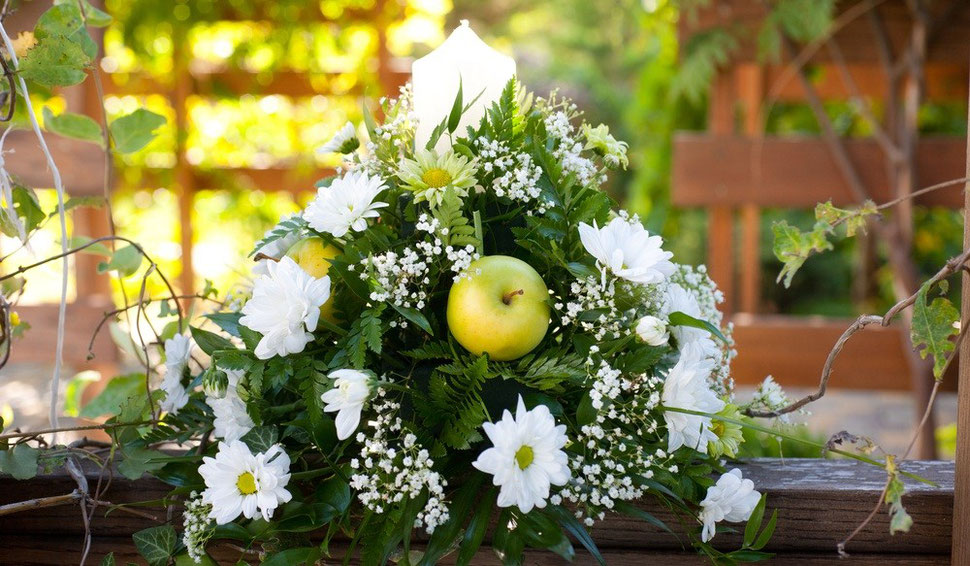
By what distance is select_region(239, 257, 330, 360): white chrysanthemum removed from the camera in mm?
687

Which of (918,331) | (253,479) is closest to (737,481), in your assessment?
(918,331)

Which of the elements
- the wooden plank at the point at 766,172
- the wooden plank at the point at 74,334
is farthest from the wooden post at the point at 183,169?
the wooden plank at the point at 766,172

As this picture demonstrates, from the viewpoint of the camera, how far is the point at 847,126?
4887mm

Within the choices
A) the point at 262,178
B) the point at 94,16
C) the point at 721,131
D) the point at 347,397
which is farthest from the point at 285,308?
the point at 262,178

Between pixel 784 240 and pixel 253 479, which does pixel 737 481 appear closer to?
pixel 784 240

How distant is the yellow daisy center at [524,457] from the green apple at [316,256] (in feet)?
0.81

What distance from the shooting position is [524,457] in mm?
636

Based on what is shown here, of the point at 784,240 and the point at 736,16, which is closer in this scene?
the point at 784,240

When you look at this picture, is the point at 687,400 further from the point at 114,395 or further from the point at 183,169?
the point at 183,169

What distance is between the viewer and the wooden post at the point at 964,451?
71 cm

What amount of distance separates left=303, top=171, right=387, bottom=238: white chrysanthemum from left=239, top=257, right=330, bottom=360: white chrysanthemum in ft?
0.18

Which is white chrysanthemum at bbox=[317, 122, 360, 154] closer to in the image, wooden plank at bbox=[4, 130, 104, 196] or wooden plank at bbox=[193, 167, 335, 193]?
wooden plank at bbox=[4, 130, 104, 196]

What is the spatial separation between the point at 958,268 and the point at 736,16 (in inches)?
92.5

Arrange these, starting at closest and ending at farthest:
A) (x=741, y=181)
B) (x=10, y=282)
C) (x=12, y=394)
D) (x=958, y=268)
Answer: (x=958, y=268)
(x=10, y=282)
(x=741, y=181)
(x=12, y=394)
